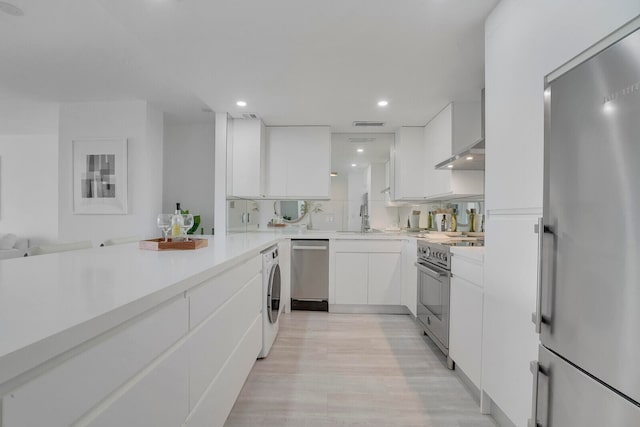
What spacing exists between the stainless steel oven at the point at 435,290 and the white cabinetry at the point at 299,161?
5.12ft

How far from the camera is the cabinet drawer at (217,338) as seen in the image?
3.48 feet

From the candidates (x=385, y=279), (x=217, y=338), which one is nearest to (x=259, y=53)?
(x=217, y=338)

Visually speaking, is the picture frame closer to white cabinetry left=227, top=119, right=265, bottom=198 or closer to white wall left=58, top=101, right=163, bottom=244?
white wall left=58, top=101, right=163, bottom=244

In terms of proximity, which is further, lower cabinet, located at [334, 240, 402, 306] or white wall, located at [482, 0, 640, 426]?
lower cabinet, located at [334, 240, 402, 306]

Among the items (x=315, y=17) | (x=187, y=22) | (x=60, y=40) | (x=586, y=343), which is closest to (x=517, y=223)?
(x=586, y=343)

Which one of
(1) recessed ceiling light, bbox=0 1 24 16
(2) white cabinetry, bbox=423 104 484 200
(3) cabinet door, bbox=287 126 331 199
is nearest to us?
(1) recessed ceiling light, bbox=0 1 24 16

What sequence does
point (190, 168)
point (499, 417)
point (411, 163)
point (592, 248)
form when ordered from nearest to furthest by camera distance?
1. point (592, 248)
2. point (499, 417)
3. point (411, 163)
4. point (190, 168)

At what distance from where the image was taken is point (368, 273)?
350 cm

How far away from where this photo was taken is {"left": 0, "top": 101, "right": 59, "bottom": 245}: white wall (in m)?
5.48

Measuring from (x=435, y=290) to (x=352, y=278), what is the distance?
3.91ft

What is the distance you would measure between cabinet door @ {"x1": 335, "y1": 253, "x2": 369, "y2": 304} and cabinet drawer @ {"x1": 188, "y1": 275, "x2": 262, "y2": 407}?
1761 mm

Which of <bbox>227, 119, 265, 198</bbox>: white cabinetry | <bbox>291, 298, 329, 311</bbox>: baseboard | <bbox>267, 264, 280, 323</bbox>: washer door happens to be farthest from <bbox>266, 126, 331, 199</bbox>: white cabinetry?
<bbox>267, 264, 280, 323</bbox>: washer door

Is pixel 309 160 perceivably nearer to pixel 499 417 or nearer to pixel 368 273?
pixel 368 273

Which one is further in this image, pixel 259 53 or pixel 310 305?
pixel 310 305
